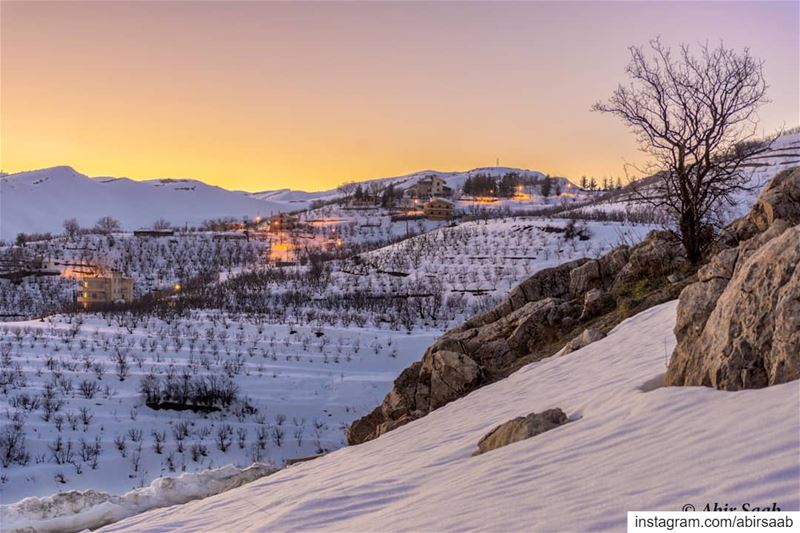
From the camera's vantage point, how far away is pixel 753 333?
469 centimetres

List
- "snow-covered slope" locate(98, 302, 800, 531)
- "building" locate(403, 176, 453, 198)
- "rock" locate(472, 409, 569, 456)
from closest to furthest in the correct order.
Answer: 1. "snow-covered slope" locate(98, 302, 800, 531)
2. "rock" locate(472, 409, 569, 456)
3. "building" locate(403, 176, 453, 198)

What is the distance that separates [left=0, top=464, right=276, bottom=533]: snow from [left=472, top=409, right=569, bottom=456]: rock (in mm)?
5900

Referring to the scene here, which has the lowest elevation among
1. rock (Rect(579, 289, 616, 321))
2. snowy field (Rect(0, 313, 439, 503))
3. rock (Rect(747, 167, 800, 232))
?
snowy field (Rect(0, 313, 439, 503))

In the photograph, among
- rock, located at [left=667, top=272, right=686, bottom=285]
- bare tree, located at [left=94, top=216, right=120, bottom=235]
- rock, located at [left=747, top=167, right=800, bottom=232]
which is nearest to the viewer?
rock, located at [left=747, top=167, right=800, bottom=232]

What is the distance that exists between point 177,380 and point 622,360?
16539 millimetres

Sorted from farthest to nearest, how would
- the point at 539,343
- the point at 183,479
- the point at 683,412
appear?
the point at 539,343
the point at 183,479
the point at 683,412

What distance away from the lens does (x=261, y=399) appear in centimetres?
1925

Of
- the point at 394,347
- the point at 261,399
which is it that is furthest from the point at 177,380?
the point at 394,347

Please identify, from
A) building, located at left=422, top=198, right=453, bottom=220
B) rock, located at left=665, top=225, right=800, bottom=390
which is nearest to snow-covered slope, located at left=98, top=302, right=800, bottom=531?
rock, located at left=665, top=225, right=800, bottom=390

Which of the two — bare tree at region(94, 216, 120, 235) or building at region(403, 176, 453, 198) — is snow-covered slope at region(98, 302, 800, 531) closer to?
bare tree at region(94, 216, 120, 235)

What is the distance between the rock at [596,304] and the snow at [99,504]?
679 centimetres

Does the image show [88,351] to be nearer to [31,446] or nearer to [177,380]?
[177,380]

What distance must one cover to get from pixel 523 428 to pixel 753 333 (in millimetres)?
2173

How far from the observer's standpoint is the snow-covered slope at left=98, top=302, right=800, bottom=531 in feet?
11.0
